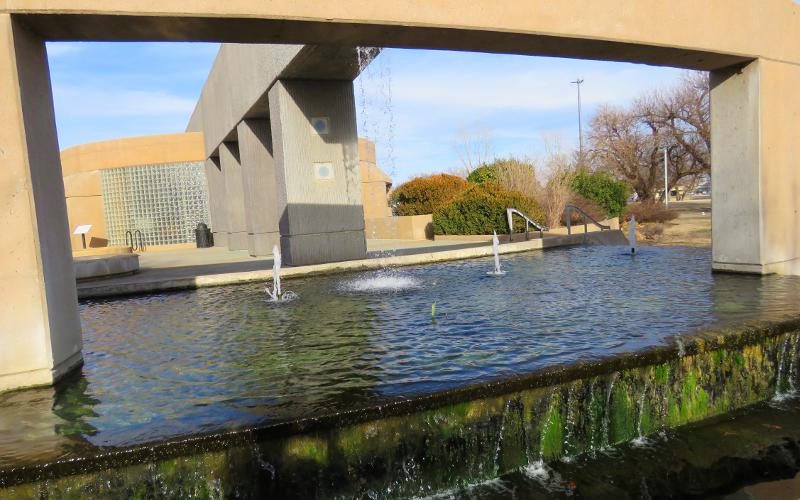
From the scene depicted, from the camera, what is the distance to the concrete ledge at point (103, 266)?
1138 cm

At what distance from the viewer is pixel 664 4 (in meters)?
6.45

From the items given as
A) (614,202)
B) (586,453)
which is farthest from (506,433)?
(614,202)

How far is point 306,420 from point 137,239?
86.3 ft

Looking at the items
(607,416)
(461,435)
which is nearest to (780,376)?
(607,416)

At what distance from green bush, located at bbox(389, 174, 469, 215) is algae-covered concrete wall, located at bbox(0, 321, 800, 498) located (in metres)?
19.5

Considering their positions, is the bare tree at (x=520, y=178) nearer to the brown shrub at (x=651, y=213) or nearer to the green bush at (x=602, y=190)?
the green bush at (x=602, y=190)

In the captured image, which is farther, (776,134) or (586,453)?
(776,134)

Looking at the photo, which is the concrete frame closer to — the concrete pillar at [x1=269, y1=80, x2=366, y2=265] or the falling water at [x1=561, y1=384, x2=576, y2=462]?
the falling water at [x1=561, y1=384, x2=576, y2=462]

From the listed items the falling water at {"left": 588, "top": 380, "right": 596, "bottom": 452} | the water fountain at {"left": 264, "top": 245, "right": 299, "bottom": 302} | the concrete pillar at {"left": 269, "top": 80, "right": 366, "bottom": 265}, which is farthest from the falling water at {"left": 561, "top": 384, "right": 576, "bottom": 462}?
the concrete pillar at {"left": 269, "top": 80, "right": 366, "bottom": 265}

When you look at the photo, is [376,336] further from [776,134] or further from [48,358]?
[776,134]

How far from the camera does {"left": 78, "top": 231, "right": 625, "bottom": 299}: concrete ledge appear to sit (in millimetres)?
9320

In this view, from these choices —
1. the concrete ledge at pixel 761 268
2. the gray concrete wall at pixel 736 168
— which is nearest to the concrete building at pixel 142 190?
the gray concrete wall at pixel 736 168

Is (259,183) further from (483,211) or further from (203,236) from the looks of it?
(203,236)

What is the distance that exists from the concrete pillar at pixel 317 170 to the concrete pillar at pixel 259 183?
469cm
